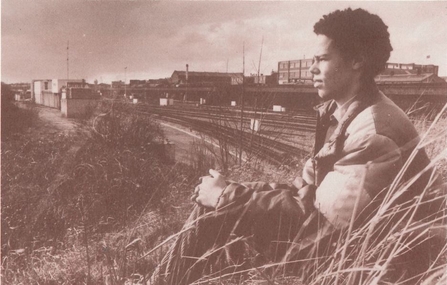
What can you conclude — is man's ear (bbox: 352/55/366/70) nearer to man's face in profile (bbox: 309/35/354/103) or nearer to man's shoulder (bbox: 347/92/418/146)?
man's face in profile (bbox: 309/35/354/103)

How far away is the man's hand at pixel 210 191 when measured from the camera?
148 cm

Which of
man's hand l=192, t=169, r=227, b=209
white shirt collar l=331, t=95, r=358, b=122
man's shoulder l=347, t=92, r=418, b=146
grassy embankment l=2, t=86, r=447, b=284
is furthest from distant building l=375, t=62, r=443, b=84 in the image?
man's hand l=192, t=169, r=227, b=209

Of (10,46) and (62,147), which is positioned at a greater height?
(10,46)

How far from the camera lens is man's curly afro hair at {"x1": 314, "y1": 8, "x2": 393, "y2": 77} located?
61.1 inches

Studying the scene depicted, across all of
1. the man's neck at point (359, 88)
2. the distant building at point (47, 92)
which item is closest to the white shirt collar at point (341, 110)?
the man's neck at point (359, 88)

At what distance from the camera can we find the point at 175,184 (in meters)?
5.86

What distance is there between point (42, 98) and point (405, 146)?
26155 millimetres

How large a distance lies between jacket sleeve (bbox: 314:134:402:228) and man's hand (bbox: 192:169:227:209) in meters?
0.34

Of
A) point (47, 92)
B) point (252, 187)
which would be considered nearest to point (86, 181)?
point (252, 187)

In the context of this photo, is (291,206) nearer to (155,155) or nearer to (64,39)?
(64,39)

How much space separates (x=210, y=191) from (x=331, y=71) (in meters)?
0.60

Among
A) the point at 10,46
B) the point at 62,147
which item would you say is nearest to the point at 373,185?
the point at 10,46

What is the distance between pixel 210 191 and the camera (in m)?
1.51

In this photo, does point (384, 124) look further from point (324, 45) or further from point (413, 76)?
point (413, 76)
